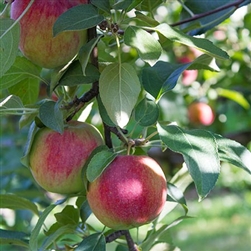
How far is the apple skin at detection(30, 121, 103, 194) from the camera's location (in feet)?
3.22

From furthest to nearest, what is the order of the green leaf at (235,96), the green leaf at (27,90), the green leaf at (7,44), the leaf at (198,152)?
the green leaf at (235,96) < the green leaf at (27,90) < the green leaf at (7,44) < the leaf at (198,152)

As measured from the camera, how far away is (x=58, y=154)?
98cm

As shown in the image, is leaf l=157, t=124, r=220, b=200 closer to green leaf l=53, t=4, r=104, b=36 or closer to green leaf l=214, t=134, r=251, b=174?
green leaf l=214, t=134, r=251, b=174

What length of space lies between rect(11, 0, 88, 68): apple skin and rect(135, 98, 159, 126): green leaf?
137 millimetres

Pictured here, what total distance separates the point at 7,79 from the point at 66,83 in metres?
0.17

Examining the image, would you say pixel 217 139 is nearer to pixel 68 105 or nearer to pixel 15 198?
pixel 68 105

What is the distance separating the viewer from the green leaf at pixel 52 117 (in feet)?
3.07

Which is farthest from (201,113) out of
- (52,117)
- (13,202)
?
(52,117)

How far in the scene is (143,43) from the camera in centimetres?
85

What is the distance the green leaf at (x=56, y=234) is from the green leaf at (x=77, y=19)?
14.2 inches

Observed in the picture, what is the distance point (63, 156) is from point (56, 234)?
143mm

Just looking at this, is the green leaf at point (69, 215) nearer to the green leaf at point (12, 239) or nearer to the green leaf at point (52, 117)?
the green leaf at point (12, 239)

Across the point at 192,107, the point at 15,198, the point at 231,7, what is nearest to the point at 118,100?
the point at 15,198

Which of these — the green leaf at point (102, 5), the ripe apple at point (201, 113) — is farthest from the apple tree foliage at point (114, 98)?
the ripe apple at point (201, 113)
